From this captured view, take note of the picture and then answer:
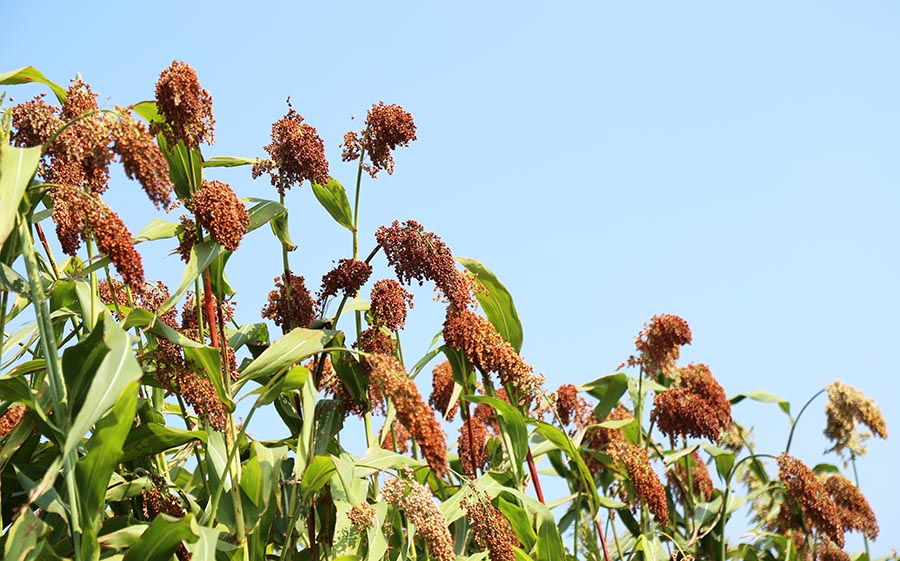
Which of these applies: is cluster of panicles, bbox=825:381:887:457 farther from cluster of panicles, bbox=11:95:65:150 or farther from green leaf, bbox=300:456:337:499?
cluster of panicles, bbox=11:95:65:150

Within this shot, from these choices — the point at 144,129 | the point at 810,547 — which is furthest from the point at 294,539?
the point at 810,547

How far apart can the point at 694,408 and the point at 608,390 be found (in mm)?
393

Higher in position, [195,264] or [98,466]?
[195,264]

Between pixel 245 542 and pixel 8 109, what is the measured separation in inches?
54.1

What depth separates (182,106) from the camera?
2770 mm

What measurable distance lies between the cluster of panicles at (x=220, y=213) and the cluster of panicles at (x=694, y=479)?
292cm

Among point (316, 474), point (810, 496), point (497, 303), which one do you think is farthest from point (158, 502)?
point (810, 496)

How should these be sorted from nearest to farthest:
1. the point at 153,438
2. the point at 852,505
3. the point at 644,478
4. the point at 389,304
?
the point at 153,438, the point at 389,304, the point at 644,478, the point at 852,505

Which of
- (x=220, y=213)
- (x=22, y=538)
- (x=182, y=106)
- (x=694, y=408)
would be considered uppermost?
(x=694, y=408)

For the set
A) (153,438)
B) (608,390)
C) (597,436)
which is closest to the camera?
(153,438)

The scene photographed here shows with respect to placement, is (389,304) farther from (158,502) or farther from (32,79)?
(32,79)

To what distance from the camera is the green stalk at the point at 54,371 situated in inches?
98.2

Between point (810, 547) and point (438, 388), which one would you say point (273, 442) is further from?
point (810, 547)

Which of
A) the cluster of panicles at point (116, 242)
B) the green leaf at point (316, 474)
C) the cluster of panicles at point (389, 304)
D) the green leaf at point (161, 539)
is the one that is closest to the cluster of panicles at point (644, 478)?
the cluster of panicles at point (389, 304)
